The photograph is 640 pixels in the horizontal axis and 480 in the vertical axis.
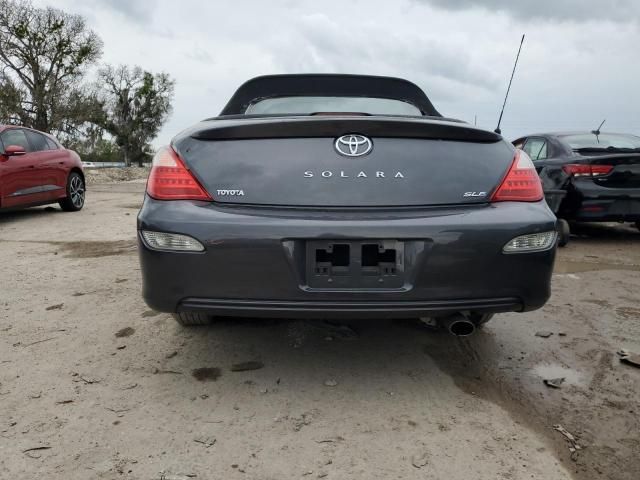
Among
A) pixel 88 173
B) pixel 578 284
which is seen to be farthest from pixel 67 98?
pixel 578 284

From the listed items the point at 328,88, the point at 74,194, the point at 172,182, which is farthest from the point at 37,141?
the point at 172,182

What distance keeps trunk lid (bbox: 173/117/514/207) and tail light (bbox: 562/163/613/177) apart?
4.21 m

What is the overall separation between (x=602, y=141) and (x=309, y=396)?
567 centimetres

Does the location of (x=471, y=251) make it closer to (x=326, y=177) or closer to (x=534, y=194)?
(x=534, y=194)

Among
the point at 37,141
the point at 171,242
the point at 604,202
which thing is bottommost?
the point at 604,202

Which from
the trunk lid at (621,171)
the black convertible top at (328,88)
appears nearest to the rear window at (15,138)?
the black convertible top at (328,88)

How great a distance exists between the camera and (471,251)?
7.17ft

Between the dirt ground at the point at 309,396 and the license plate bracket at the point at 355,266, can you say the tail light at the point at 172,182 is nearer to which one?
the license plate bracket at the point at 355,266

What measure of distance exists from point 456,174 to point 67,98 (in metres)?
35.3

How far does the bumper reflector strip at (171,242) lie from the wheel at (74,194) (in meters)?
7.33

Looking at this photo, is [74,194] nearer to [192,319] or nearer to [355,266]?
[192,319]

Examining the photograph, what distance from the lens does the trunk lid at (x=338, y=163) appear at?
224 centimetres

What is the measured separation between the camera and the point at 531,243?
7.52ft

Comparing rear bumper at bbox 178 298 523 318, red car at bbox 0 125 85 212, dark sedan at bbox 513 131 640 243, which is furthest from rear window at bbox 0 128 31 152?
dark sedan at bbox 513 131 640 243
